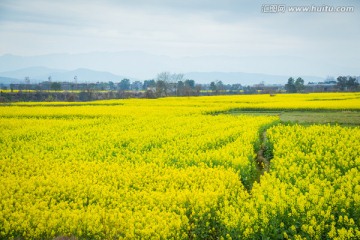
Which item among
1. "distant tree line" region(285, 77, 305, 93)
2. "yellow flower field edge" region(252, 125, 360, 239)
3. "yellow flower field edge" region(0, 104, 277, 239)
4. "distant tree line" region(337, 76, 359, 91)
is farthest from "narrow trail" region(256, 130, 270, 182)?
"distant tree line" region(285, 77, 305, 93)

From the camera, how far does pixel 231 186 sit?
10.2 meters

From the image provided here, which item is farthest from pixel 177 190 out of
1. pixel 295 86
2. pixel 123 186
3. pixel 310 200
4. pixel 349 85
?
pixel 295 86

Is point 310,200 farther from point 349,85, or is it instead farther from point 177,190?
point 349,85

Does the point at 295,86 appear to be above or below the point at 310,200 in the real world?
above

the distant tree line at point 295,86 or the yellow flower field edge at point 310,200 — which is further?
the distant tree line at point 295,86

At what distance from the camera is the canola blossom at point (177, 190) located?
309 inches

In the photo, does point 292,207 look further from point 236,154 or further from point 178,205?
point 236,154

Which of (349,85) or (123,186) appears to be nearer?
(123,186)

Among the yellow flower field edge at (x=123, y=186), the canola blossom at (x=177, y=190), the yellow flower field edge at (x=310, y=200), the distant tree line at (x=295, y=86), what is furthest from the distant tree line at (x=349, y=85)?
the yellow flower field edge at (x=310, y=200)

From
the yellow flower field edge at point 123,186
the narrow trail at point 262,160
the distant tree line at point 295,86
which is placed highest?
the distant tree line at point 295,86

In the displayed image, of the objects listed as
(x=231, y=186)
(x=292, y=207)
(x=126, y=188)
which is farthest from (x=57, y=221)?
(x=292, y=207)

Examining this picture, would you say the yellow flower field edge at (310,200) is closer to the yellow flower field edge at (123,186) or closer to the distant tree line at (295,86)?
the yellow flower field edge at (123,186)

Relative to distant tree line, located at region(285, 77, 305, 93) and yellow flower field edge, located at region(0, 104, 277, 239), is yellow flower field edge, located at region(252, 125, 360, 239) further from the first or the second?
distant tree line, located at region(285, 77, 305, 93)

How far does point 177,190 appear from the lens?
10.2m
